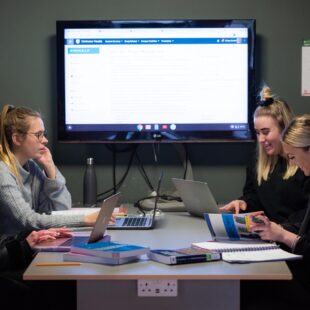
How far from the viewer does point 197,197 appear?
9.21ft

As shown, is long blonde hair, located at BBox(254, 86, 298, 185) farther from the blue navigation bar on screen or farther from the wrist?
the wrist

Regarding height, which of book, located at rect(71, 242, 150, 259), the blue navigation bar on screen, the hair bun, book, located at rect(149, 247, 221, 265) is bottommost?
book, located at rect(149, 247, 221, 265)

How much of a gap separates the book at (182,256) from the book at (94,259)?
84mm

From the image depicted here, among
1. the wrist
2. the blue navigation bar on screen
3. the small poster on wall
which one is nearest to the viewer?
the wrist

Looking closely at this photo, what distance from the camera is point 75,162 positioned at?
3.51 metres

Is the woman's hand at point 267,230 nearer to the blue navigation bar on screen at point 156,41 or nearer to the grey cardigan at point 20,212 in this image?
the grey cardigan at point 20,212

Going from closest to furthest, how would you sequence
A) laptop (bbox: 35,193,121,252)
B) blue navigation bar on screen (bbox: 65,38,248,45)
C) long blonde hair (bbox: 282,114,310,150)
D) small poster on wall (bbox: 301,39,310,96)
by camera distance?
laptop (bbox: 35,193,121,252), long blonde hair (bbox: 282,114,310,150), blue navigation bar on screen (bbox: 65,38,248,45), small poster on wall (bbox: 301,39,310,96)

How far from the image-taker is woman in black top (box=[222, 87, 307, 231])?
285 centimetres

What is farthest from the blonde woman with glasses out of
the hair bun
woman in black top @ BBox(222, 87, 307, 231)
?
the hair bun

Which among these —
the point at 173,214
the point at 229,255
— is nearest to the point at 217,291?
the point at 229,255

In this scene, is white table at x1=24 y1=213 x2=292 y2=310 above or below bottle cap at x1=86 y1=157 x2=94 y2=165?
below

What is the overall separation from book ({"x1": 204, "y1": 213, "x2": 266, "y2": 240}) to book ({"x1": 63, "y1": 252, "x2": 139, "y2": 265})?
415mm

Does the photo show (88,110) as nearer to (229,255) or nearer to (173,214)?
(173,214)

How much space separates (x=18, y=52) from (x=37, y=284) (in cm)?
162
